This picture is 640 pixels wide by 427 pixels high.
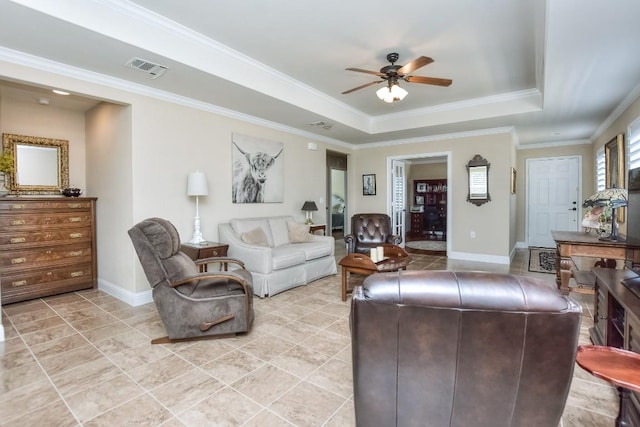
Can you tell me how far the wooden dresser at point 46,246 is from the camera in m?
3.57

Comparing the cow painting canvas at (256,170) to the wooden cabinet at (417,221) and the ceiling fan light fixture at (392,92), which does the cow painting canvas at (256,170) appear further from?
the wooden cabinet at (417,221)

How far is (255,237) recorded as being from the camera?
4.26m

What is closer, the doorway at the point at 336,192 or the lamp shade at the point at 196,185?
the lamp shade at the point at 196,185

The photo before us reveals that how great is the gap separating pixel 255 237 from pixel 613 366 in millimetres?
3661

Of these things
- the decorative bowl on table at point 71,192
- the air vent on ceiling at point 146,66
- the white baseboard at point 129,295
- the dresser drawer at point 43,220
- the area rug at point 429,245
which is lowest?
the white baseboard at point 129,295

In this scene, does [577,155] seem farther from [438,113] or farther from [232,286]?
[232,286]

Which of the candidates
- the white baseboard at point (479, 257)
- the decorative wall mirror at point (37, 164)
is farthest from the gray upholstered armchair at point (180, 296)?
the white baseboard at point (479, 257)

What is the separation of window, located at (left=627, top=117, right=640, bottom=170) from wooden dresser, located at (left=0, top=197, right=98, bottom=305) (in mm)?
6537

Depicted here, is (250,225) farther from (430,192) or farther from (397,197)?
(430,192)

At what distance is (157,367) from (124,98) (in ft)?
9.13

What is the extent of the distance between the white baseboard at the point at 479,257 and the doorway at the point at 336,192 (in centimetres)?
247

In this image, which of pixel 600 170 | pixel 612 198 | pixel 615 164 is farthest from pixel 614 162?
pixel 612 198

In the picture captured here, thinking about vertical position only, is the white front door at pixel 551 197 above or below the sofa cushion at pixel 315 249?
above

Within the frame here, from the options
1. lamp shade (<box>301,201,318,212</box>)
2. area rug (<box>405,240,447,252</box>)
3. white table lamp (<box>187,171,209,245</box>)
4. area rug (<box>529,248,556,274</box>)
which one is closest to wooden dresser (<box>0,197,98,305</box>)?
white table lamp (<box>187,171,209,245</box>)
